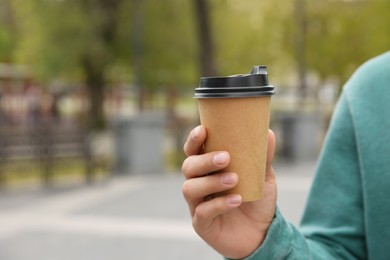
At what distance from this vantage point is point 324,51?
35312mm

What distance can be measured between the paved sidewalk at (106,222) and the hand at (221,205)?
4987mm

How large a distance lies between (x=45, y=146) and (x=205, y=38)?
16.5 feet

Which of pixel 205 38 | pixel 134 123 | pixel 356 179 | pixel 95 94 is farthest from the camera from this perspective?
pixel 95 94

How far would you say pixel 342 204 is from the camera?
1762 mm

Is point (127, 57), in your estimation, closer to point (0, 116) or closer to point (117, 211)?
point (0, 116)

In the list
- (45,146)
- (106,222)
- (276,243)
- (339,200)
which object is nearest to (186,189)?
(276,243)

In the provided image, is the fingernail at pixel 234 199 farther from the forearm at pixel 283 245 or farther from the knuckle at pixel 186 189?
the forearm at pixel 283 245

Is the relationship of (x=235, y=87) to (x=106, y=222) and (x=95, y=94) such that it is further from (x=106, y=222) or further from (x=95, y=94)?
(x=95, y=94)

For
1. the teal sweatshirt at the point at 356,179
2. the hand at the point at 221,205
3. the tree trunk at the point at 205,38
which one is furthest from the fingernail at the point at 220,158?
the tree trunk at the point at 205,38

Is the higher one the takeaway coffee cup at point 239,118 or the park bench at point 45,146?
the takeaway coffee cup at point 239,118

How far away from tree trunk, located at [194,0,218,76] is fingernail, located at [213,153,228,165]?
13.2 metres

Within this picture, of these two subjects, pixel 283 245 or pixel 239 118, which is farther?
pixel 283 245

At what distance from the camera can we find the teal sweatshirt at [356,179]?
168 centimetres

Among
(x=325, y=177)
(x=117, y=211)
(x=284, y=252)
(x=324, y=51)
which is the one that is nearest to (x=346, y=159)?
(x=325, y=177)
